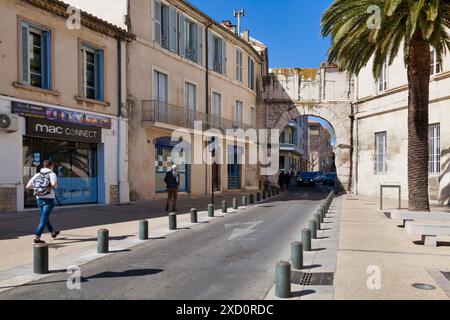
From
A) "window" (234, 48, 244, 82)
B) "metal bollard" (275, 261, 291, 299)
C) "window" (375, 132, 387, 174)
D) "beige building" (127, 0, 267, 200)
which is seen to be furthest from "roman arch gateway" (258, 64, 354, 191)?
"metal bollard" (275, 261, 291, 299)

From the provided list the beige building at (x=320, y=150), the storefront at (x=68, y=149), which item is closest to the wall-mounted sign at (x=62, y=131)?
the storefront at (x=68, y=149)

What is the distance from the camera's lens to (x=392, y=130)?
23125mm

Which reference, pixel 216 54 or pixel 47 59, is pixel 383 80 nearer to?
pixel 216 54

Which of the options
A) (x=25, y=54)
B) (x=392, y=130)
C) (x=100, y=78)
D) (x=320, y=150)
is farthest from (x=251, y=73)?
(x=320, y=150)

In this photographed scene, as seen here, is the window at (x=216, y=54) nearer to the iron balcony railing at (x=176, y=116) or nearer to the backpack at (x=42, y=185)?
the iron balcony railing at (x=176, y=116)

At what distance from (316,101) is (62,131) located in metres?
20.7

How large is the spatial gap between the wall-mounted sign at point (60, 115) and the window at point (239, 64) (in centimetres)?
1420

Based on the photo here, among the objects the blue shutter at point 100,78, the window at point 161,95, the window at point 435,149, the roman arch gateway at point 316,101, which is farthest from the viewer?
the roman arch gateway at point 316,101

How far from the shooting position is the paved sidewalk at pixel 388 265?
18.2 feet

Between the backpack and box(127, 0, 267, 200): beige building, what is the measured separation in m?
10.3

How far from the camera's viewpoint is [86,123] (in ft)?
55.1
